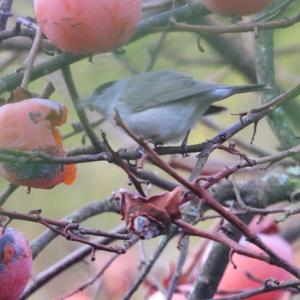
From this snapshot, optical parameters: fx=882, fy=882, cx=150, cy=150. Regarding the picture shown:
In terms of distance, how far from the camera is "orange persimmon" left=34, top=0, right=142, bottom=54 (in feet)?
3.91

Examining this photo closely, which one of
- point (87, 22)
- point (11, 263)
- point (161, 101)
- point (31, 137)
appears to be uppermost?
point (161, 101)

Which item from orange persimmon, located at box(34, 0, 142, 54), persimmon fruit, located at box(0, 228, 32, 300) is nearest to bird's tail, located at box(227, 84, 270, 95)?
orange persimmon, located at box(34, 0, 142, 54)

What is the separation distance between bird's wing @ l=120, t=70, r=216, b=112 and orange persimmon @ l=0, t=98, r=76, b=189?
1.79 feet

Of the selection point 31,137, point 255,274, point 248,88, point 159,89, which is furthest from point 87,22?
point 255,274

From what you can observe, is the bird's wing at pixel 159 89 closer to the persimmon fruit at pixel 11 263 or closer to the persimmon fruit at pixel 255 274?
the persimmon fruit at pixel 255 274

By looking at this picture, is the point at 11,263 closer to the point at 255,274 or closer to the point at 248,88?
the point at 248,88

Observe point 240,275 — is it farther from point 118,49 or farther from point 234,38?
point 118,49

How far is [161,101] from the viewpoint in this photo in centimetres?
191

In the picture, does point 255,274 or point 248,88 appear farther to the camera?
point 255,274

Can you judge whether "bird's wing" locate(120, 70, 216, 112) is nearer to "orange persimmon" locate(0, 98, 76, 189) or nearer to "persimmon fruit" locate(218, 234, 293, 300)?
"persimmon fruit" locate(218, 234, 293, 300)

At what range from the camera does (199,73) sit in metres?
2.51

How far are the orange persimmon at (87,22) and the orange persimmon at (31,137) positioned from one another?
0.30 feet

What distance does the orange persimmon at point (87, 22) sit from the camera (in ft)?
3.91

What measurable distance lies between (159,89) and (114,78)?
43 centimetres
